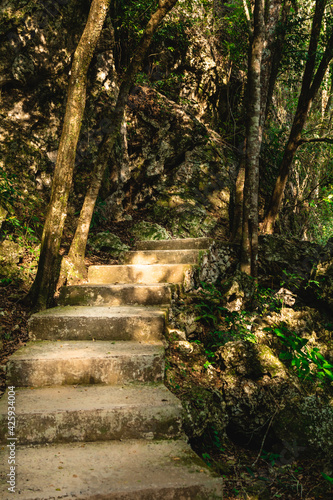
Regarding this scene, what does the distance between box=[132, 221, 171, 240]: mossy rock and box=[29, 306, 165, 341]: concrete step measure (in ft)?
12.8

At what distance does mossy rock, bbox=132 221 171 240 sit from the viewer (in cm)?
723

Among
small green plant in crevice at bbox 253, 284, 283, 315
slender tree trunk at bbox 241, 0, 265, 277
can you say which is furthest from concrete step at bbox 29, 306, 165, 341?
slender tree trunk at bbox 241, 0, 265, 277

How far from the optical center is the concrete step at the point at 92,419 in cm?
229

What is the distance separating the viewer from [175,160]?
9.12 meters

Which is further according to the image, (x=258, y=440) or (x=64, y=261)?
(x=64, y=261)

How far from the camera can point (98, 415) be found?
2.32 m

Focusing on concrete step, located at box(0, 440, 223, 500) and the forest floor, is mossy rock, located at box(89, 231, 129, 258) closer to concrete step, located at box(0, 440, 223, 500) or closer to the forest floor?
the forest floor

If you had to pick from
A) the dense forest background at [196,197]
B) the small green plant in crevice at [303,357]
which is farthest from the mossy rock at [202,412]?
the small green plant in crevice at [303,357]

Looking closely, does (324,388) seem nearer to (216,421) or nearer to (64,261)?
(216,421)

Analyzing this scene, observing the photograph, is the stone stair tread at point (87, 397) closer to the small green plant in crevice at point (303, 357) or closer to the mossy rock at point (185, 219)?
the small green plant in crevice at point (303, 357)

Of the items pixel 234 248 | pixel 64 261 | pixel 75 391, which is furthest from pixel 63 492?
pixel 234 248

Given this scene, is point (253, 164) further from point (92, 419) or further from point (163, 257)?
point (92, 419)

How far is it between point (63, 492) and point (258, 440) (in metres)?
2.40

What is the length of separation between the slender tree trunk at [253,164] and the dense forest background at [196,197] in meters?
0.03
